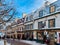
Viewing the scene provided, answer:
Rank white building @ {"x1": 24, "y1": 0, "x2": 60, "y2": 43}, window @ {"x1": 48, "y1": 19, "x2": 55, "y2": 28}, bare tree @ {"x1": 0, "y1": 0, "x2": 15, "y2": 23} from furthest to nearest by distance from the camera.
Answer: window @ {"x1": 48, "y1": 19, "x2": 55, "y2": 28}, white building @ {"x1": 24, "y1": 0, "x2": 60, "y2": 43}, bare tree @ {"x1": 0, "y1": 0, "x2": 15, "y2": 23}

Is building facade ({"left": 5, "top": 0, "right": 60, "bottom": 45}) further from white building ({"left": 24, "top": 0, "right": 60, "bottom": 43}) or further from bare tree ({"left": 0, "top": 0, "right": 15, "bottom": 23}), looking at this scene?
bare tree ({"left": 0, "top": 0, "right": 15, "bottom": 23})

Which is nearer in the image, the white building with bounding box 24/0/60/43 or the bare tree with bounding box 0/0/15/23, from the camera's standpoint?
the bare tree with bounding box 0/0/15/23

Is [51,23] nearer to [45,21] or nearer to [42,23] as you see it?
[45,21]

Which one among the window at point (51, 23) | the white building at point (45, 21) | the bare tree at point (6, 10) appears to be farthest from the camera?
the window at point (51, 23)

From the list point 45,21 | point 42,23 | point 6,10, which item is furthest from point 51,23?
point 6,10

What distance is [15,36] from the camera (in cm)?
1802

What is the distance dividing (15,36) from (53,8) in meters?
8.22

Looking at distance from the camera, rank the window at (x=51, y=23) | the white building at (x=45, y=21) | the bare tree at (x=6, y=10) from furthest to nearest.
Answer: the window at (x=51, y=23) < the white building at (x=45, y=21) < the bare tree at (x=6, y=10)

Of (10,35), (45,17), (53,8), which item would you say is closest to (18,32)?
(10,35)

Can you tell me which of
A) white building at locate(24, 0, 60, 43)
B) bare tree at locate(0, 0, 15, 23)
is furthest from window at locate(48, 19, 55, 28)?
bare tree at locate(0, 0, 15, 23)

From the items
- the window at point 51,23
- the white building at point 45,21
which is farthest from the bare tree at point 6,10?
the window at point 51,23

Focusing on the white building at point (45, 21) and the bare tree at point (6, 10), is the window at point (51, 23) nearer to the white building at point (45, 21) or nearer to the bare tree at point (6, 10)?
the white building at point (45, 21)

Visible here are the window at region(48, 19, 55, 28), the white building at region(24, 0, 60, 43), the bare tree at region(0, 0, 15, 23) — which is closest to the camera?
the bare tree at region(0, 0, 15, 23)

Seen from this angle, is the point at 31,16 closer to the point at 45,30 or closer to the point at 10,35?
the point at 45,30
